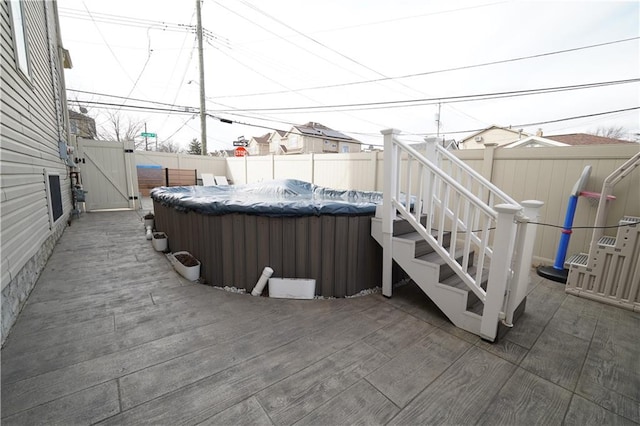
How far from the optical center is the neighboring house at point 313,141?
26312mm

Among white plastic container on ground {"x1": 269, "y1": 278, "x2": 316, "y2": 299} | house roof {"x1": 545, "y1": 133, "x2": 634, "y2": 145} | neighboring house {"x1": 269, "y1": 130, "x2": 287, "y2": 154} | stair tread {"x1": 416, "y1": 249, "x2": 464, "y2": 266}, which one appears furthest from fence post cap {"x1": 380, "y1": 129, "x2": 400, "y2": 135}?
neighboring house {"x1": 269, "y1": 130, "x2": 287, "y2": 154}

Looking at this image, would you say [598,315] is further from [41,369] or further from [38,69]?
[38,69]

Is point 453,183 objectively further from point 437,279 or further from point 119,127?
point 119,127

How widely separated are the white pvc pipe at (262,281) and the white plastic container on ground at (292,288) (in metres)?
0.06

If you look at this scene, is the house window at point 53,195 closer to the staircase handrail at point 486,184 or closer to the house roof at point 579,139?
the staircase handrail at point 486,184

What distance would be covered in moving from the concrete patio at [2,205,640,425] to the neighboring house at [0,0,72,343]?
37 centimetres

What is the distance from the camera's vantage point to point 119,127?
1966cm

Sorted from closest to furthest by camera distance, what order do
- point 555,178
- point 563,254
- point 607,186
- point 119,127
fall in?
point 607,186
point 563,254
point 555,178
point 119,127

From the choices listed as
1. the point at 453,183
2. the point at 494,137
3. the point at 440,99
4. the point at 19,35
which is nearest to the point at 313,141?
the point at 494,137

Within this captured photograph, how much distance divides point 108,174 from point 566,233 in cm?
1017

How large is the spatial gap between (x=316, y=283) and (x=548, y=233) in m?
3.23

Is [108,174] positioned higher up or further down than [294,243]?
higher up

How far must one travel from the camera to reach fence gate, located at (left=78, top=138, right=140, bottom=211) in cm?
711

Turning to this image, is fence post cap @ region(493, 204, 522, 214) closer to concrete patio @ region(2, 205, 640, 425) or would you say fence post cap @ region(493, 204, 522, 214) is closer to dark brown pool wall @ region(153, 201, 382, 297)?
concrete patio @ region(2, 205, 640, 425)
